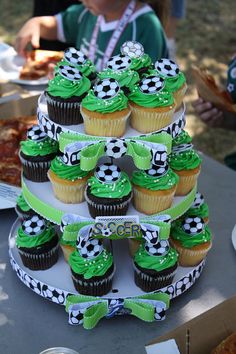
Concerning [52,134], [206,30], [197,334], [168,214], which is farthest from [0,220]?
[206,30]

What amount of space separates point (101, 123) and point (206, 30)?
4.60 meters

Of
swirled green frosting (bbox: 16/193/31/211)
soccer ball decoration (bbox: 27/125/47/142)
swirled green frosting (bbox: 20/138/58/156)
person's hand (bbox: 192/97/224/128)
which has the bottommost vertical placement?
person's hand (bbox: 192/97/224/128)

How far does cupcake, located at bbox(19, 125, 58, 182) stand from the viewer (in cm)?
167

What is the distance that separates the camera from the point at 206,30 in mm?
5785

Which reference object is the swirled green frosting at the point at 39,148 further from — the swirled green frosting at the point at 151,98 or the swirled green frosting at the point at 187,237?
→ the swirled green frosting at the point at 187,237

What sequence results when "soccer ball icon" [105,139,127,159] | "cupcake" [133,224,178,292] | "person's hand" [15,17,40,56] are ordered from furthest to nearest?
1. "person's hand" [15,17,40,56]
2. "cupcake" [133,224,178,292]
3. "soccer ball icon" [105,139,127,159]

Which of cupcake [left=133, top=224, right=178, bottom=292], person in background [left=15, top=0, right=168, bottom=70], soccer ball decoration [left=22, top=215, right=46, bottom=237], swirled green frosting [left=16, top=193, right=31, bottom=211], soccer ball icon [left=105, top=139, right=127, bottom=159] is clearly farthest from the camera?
person in background [left=15, top=0, right=168, bottom=70]

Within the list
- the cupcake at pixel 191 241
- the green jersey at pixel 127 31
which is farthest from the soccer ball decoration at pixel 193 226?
the green jersey at pixel 127 31

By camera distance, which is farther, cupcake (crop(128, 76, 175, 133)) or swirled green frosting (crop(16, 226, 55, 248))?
swirled green frosting (crop(16, 226, 55, 248))

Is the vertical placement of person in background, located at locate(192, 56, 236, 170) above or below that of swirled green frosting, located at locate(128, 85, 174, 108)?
below

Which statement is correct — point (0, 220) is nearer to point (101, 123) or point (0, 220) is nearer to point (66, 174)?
point (66, 174)

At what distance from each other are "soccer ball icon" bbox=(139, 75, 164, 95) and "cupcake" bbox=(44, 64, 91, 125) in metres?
0.16

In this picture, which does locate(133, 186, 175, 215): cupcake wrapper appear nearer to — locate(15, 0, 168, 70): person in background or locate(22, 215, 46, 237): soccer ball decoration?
locate(22, 215, 46, 237): soccer ball decoration

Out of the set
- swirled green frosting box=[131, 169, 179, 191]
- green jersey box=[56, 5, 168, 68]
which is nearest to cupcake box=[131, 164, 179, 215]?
swirled green frosting box=[131, 169, 179, 191]
